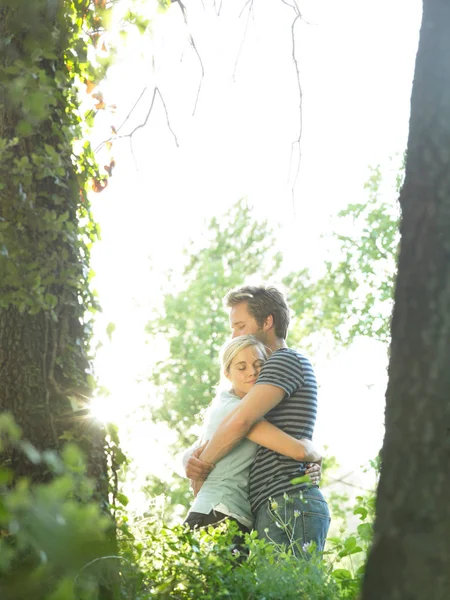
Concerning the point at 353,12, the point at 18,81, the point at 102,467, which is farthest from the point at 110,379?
the point at 353,12

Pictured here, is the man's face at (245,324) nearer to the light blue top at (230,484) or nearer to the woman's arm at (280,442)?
the light blue top at (230,484)

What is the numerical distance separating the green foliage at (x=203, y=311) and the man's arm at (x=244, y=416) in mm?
16940

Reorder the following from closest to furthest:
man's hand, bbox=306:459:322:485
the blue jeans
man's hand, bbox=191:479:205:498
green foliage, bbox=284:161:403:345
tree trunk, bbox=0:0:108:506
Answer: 1. tree trunk, bbox=0:0:108:506
2. the blue jeans
3. man's hand, bbox=306:459:322:485
4. man's hand, bbox=191:479:205:498
5. green foliage, bbox=284:161:403:345

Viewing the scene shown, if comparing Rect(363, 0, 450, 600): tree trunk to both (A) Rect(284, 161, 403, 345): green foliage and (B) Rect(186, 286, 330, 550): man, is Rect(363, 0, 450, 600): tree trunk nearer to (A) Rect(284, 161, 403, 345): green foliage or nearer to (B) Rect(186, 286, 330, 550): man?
(B) Rect(186, 286, 330, 550): man

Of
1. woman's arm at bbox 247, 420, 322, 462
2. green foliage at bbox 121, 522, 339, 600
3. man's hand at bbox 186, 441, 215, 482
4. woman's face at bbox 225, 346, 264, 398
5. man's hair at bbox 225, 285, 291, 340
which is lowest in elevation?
green foliage at bbox 121, 522, 339, 600

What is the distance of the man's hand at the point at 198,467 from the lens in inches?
134

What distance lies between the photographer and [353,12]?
359 centimetres

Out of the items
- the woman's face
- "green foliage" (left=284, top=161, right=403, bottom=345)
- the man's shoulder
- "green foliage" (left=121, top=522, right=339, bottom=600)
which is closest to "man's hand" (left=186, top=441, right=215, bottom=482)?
the woman's face

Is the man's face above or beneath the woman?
above

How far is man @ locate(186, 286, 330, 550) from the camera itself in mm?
3211

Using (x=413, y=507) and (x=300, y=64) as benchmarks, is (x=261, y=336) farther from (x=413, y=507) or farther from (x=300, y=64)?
(x=413, y=507)

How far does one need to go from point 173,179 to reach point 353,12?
701 centimetres

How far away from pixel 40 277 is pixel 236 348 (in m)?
1.25

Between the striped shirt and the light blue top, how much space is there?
34mm
